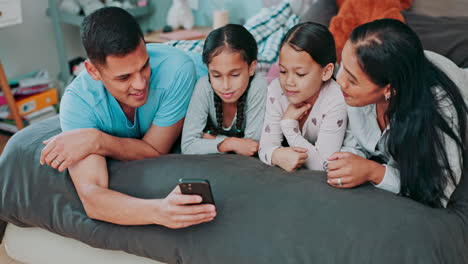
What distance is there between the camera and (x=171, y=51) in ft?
4.41

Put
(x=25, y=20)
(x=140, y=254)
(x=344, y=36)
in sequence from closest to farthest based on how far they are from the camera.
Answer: (x=140, y=254) → (x=344, y=36) → (x=25, y=20)

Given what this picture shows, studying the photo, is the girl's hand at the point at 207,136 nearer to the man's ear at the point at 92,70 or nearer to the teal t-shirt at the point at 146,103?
the teal t-shirt at the point at 146,103

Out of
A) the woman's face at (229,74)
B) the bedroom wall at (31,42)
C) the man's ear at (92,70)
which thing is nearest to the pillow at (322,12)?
the woman's face at (229,74)

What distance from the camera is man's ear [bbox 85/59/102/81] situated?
3.81ft

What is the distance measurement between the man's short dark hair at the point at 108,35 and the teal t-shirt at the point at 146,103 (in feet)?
0.49

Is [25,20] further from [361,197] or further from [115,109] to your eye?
[361,197]

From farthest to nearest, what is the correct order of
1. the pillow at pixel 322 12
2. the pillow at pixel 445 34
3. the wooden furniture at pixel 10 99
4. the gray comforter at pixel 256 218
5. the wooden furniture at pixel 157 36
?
the wooden furniture at pixel 157 36, the wooden furniture at pixel 10 99, the pillow at pixel 322 12, the pillow at pixel 445 34, the gray comforter at pixel 256 218

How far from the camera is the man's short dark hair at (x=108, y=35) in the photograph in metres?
1.09

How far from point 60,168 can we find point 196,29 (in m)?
1.72

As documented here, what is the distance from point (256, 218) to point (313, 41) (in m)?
0.49

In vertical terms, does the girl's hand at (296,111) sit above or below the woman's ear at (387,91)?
below

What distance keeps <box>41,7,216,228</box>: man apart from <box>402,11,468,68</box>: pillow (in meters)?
0.95

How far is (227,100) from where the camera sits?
4.15 feet

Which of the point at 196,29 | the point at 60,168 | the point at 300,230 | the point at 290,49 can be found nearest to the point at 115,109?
the point at 60,168
